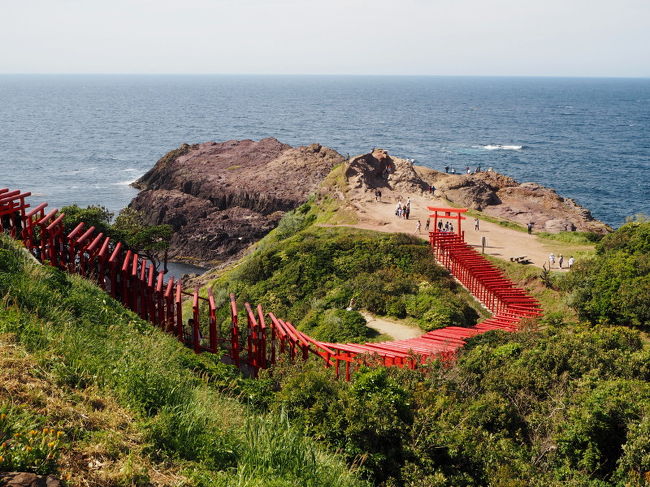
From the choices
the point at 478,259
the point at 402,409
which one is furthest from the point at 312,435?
the point at 478,259

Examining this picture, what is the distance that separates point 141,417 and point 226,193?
216ft

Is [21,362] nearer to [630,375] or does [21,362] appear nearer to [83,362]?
[83,362]

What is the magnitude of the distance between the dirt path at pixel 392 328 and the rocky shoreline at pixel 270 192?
1965 cm

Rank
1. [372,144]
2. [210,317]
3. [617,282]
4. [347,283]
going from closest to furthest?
[210,317] < [617,282] < [347,283] < [372,144]

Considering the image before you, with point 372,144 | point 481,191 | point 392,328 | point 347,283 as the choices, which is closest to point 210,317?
point 392,328

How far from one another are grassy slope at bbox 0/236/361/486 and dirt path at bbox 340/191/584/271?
2521 cm

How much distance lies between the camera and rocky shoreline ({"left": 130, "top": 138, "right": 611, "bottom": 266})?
54719mm

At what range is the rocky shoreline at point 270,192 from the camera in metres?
54.7

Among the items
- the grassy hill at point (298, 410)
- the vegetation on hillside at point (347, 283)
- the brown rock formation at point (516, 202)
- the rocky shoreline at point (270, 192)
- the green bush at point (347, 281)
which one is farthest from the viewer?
the brown rock formation at point (516, 202)

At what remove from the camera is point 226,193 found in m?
74.5

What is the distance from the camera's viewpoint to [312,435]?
480 inches

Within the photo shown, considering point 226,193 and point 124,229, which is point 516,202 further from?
point 124,229

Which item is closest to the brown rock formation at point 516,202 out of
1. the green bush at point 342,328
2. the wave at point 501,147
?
the green bush at point 342,328

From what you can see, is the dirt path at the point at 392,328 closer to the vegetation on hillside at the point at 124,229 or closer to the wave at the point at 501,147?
the vegetation on hillside at the point at 124,229
